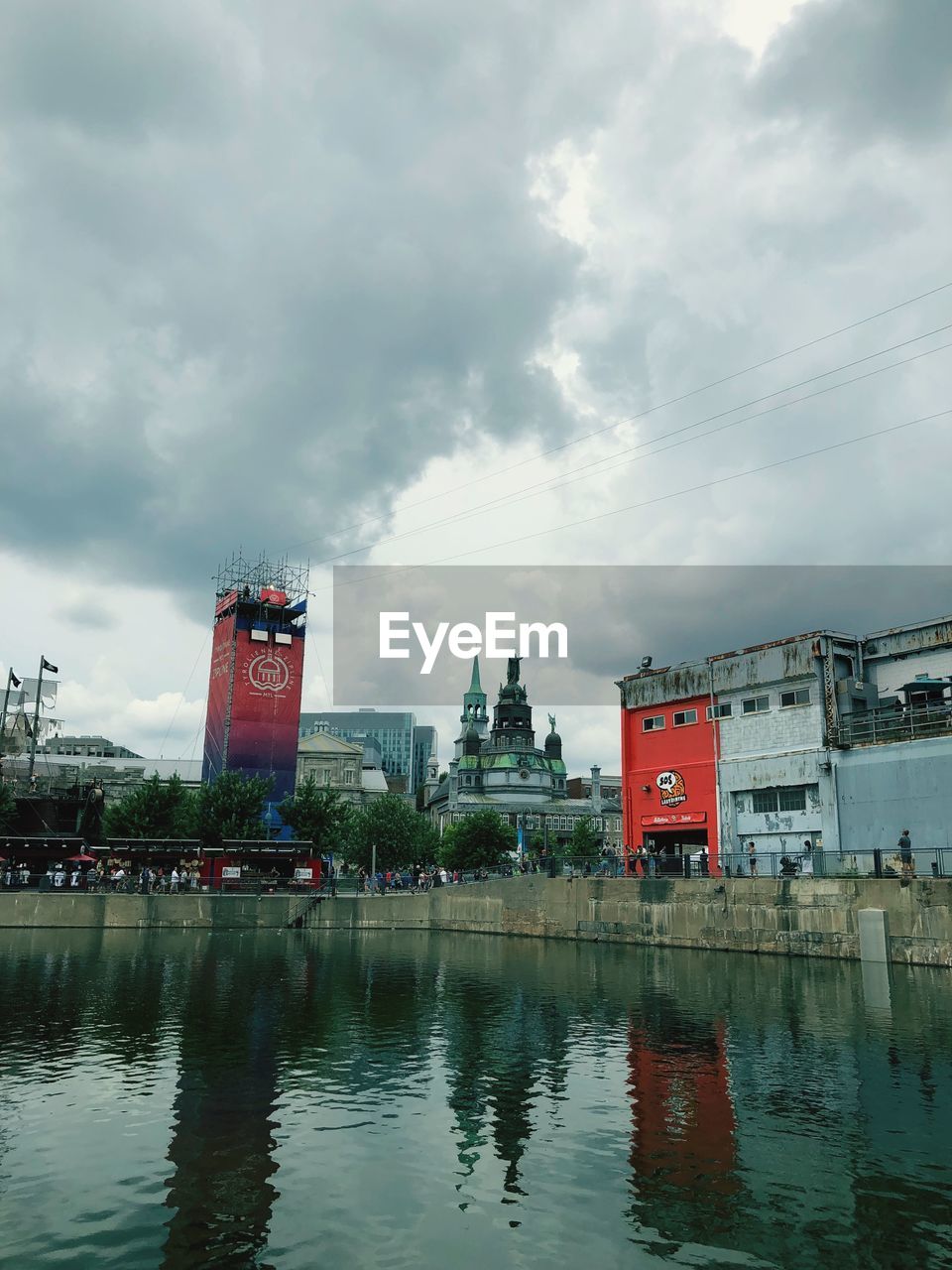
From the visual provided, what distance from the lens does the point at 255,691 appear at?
298ft

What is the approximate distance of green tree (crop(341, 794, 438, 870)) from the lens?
108m

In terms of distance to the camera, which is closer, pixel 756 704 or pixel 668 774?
pixel 756 704

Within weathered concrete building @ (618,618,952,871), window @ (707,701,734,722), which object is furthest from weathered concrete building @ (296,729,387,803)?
window @ (707,701,734,722)

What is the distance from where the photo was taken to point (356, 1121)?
15.9 metres

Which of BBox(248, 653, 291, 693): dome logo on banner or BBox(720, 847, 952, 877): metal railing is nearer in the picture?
BBox(720, 847, 952, 877): metal railing

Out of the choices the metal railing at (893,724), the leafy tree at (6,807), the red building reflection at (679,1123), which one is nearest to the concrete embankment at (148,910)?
the leafy tree at (6,807)

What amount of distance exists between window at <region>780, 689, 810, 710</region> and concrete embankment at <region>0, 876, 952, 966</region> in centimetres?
1167

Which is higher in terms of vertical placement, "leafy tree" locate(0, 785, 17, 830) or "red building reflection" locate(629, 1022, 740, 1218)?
"leafy tree" locate(0, 785, 17, 830)

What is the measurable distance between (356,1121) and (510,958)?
26821 millimetres

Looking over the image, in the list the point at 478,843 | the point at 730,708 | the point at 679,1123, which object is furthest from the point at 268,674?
the point at 679,1123

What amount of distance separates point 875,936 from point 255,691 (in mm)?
66117

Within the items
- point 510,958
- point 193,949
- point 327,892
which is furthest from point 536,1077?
point 327,892

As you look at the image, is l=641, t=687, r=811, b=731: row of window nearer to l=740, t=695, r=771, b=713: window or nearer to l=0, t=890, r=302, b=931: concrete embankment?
l=740, t=695, r=771, b=713: window

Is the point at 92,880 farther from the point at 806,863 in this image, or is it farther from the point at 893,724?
the point at 893,724
